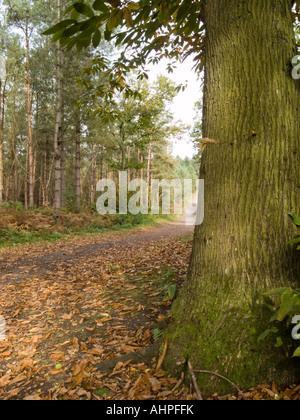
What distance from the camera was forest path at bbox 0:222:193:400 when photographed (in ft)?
6.82

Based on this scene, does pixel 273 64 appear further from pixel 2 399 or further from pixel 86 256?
pixel 86 256

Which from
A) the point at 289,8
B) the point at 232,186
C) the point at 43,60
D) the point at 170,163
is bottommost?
the point at 232,186

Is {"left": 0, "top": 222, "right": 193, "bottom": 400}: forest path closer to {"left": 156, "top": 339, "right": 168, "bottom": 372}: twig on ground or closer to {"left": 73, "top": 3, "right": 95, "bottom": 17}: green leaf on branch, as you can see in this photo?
{"left": 156, "top": 339, "right": 168, "bottom": 372}: twig on ground

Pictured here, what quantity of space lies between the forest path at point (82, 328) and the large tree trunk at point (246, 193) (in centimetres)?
52

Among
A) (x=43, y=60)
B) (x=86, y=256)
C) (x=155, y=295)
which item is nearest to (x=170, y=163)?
(x=43, y=60)

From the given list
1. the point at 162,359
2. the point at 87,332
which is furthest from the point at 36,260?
the point at 162,359

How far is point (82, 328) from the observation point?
9.78 feet

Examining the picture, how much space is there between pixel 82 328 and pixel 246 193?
7.99ft

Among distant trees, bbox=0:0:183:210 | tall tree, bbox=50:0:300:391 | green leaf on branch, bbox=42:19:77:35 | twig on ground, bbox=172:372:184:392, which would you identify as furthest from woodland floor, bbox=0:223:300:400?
distant trees, bbox=0:0:183:210

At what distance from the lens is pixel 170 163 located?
2992 cm

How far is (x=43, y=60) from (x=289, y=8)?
51.8ft

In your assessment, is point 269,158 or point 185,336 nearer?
point 269,158

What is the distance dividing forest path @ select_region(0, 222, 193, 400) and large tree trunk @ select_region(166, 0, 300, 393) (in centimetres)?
52

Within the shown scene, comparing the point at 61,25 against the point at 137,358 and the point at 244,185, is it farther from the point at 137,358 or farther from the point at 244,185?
the point at 137,358
